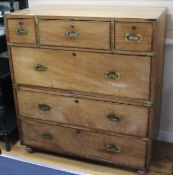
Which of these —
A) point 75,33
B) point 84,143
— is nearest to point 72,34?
point 75,33

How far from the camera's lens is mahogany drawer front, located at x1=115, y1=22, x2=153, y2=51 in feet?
4.70

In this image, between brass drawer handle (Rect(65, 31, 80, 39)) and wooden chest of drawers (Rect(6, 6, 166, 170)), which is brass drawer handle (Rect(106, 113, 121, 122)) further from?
brass drawer handle (Rect(65, 31, 80, 39))

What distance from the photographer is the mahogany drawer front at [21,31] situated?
5.38ft

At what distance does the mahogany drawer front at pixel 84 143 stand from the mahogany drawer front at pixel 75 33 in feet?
1.78

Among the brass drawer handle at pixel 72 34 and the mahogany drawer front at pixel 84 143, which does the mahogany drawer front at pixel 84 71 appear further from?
the mahogany drawer front at pixel 84 143

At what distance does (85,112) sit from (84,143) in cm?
22

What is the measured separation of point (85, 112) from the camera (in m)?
1.75

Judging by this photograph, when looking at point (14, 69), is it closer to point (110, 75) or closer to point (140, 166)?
point (110, 75)

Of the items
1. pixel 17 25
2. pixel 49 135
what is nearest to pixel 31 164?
pixel 49 135

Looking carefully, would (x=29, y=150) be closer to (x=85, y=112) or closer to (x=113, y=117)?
(x=85, y=112)

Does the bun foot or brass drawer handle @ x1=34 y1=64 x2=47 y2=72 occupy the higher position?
brass drawer handle @ x1=34 y1=64 x2=47 y2=72

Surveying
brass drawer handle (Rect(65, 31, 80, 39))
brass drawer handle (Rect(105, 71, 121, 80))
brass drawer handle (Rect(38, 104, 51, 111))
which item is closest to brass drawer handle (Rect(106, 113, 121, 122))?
brass drawer handle (Rect(105, 71, 121, 80))

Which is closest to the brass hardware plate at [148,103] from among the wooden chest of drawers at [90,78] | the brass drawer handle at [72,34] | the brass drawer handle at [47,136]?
the wooden chest of drawers at [90,78]

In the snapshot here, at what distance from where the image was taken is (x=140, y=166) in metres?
1.78
